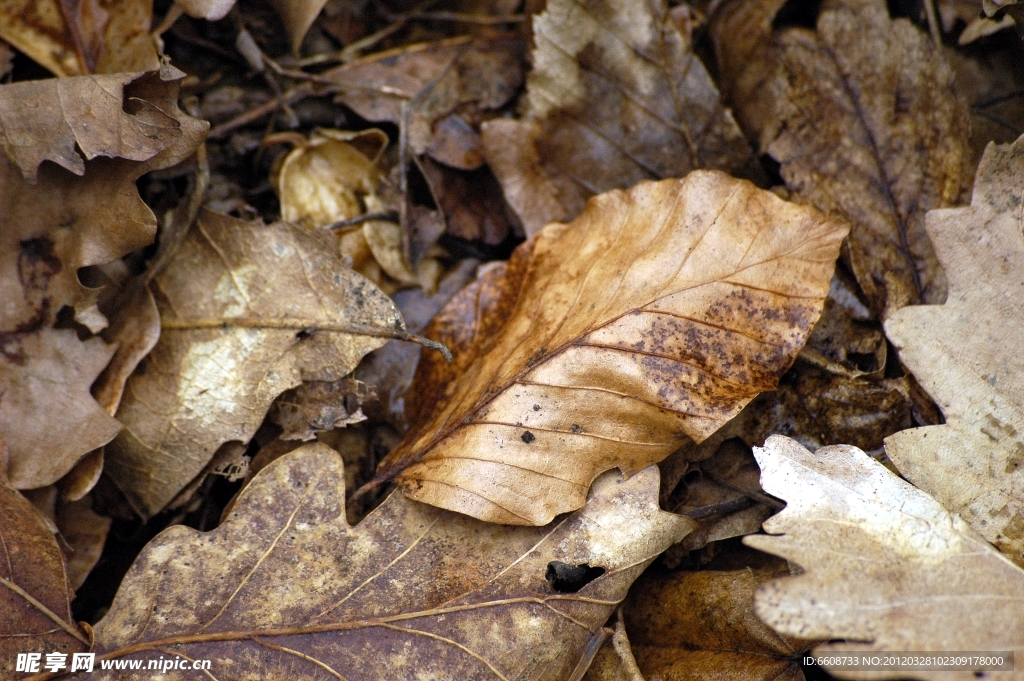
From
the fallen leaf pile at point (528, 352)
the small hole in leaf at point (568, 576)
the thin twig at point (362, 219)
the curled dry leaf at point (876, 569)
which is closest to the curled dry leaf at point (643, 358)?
the fallen leaf pile at point (528, 352)

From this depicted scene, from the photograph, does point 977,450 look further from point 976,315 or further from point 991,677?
point 991,677

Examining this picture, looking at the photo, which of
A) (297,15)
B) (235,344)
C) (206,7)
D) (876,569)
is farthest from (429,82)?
(876,569)

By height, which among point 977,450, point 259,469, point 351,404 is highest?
point 977,450

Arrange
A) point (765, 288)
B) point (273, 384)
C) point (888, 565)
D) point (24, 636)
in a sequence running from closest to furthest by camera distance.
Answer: point (888, 565) < point (24, 636) < point (765, 288) < point (273, 384)

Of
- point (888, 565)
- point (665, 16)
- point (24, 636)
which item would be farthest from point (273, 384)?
point (665, 16)

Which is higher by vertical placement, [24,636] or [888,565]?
[888,565]

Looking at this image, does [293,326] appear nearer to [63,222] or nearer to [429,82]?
[63,222]

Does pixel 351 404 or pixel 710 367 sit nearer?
pixel 710 367

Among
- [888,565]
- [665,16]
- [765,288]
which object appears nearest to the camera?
[888,565]
